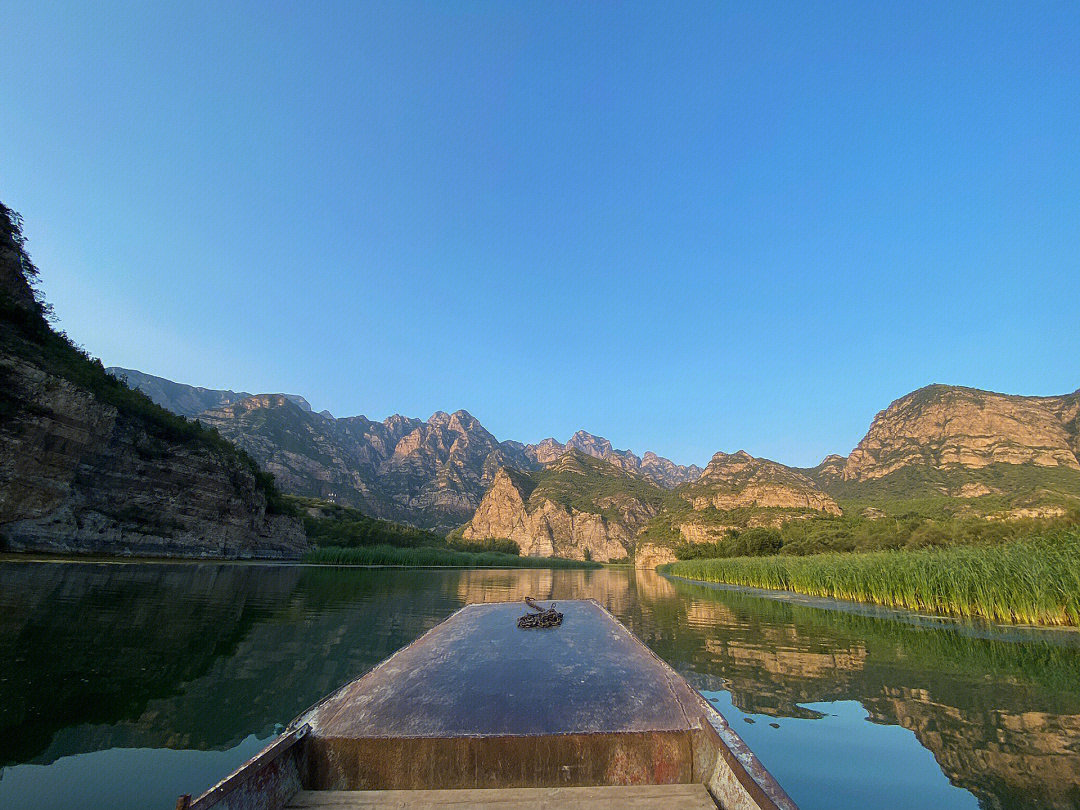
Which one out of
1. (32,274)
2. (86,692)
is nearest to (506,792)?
(86,692)

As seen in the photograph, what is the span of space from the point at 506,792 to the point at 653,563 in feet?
461

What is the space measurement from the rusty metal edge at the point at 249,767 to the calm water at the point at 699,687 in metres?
2.56

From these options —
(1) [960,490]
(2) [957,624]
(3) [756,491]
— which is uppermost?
(1) [960,490]

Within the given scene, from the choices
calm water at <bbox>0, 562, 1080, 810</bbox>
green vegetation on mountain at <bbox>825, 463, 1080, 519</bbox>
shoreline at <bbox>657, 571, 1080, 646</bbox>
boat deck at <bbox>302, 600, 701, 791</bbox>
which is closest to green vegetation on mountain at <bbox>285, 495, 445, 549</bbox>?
calm water at <bbox>0, 562, 1080, 810</bbox>

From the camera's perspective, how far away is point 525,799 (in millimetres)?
3463

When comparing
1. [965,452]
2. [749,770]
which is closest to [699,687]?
[749,770]

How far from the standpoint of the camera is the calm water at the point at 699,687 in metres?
5.53

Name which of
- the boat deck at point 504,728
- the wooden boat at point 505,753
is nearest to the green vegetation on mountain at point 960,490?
the boat deck at point 504,728

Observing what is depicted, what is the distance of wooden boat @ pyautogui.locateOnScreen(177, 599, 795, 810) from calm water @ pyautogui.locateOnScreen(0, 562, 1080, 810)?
8.20ft

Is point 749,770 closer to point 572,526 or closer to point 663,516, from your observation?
point 663,516

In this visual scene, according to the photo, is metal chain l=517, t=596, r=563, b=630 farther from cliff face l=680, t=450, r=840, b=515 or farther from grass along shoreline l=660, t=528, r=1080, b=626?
cliff face l=680, t=450, r=840, b=515

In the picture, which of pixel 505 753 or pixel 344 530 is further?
pixel 344 530

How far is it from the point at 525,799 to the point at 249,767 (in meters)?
1.86

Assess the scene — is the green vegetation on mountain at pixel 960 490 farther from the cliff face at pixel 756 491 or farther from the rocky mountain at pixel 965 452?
the cliff face at pixel 756 491
